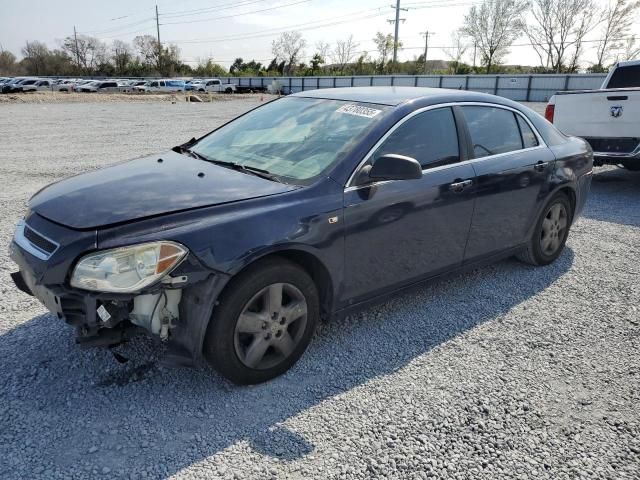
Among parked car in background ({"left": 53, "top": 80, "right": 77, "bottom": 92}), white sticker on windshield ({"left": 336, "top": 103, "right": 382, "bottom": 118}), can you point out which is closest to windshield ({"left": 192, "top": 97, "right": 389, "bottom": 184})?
white sticker on windshield ({"left": 336, "top": 103, "right": 382, "bottom": 118})

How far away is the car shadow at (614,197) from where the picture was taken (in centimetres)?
673

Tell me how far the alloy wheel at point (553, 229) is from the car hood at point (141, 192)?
2921 millimetres

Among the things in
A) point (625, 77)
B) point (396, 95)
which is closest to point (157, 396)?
point (396, 95)

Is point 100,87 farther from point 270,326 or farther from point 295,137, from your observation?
point 270,326

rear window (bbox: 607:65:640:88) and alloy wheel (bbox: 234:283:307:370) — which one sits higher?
rear window (bbox: 607:65:640:88)

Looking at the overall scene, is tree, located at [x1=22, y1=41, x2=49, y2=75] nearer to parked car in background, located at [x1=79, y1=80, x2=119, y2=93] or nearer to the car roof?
parked car in background, located at [x1=79, y1=80, x2=119, y2=93]

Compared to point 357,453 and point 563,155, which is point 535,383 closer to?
point 357,453

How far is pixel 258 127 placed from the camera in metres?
3.97

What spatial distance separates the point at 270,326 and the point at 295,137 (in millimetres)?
1413

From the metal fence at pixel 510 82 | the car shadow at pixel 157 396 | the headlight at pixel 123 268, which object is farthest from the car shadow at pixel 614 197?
the metal fence at pixel 510 82

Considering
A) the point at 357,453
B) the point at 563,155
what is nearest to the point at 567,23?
the point at 563,155

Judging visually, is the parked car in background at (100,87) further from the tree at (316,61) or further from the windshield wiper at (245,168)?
the windshield wiper at (245,168)

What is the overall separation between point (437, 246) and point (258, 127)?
5.44 ft

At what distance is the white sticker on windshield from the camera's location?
3520 millimetres
